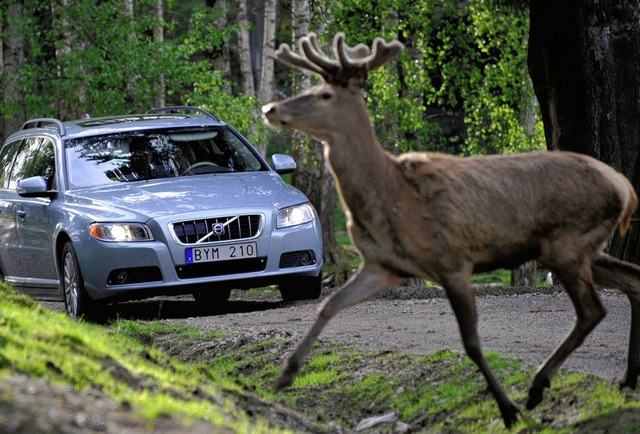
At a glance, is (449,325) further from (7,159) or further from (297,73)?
(297,73)

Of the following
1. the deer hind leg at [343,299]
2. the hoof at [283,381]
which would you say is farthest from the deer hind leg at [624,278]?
the hoof at [283,381]

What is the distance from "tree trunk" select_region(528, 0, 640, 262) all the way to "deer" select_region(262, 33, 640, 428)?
26.8 feet

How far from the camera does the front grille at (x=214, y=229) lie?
13.3 meters

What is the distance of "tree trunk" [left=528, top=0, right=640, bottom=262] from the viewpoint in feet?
55.2

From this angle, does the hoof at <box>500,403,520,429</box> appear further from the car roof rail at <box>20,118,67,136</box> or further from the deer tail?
the car roof rail at <box>20,118,67,136</box>

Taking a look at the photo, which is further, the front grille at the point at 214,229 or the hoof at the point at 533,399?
the front grille at the point at 214,229

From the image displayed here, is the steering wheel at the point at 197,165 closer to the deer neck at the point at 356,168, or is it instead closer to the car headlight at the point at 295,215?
the car headlight at the point at 295,215

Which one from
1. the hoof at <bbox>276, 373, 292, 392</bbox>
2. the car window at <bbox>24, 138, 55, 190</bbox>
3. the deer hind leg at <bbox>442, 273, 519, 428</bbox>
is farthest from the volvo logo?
the deer hind leg at <bbox>442, 273, 519, 428</bbox>

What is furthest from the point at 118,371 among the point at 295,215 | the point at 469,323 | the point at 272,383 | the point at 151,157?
the point at 151,157

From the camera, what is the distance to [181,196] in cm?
1375

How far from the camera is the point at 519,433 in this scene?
8.14 meters

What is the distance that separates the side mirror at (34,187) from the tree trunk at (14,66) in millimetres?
9694

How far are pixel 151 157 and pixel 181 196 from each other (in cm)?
110

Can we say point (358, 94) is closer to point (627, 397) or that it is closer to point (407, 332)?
point (627, 397)
